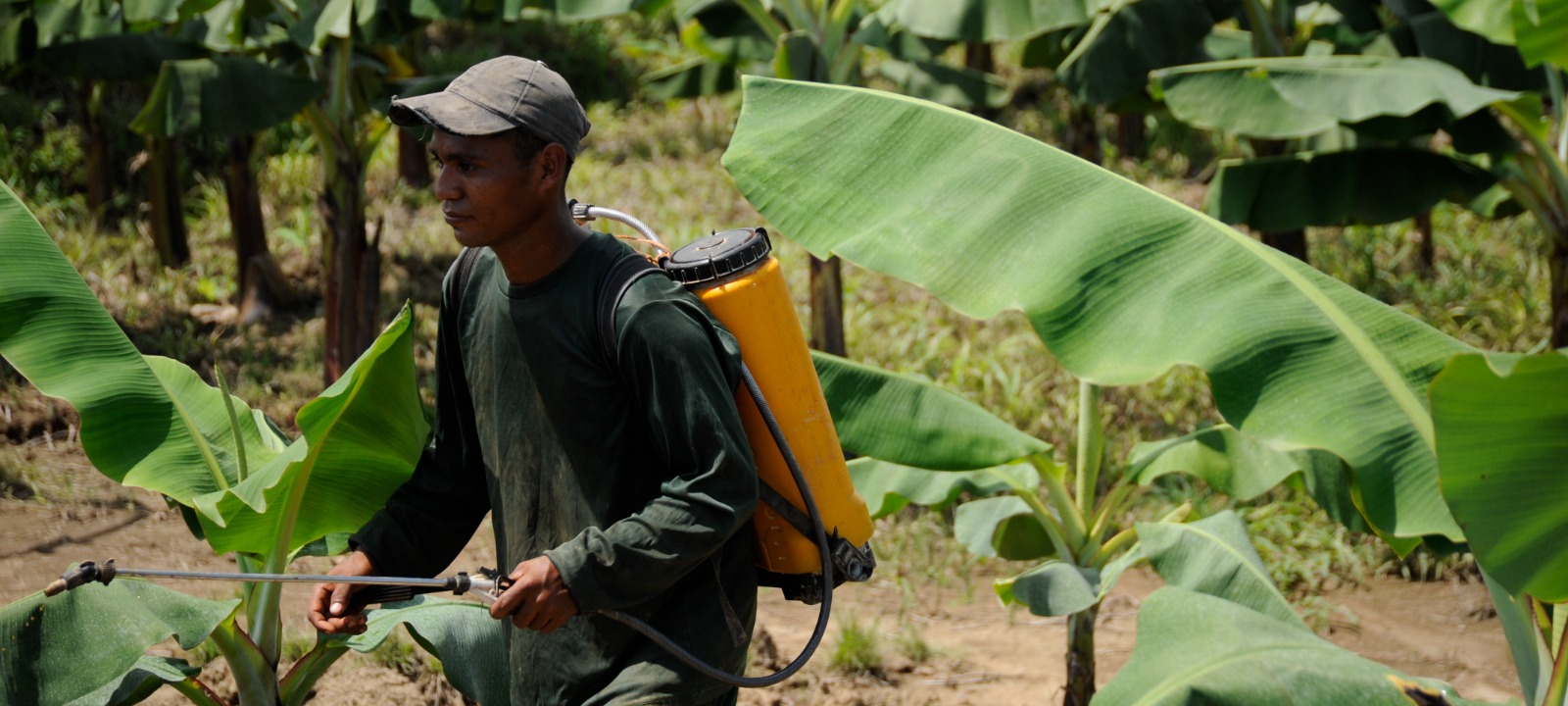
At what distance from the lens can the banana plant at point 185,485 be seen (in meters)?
2.75

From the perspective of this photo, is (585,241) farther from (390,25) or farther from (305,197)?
(305,197)

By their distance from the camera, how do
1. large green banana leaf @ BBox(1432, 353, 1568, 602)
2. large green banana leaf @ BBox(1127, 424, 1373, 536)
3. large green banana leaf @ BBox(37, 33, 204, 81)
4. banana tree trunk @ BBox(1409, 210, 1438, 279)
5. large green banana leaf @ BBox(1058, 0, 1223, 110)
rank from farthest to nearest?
banana tree trunk @ BBox(1409, 210, 1438, 279)
large green banana leaf @ BBox(37, 33, 204, 81)
large green banana leaf @ BBox(1058, 0, 1223, 110)
large green banana leaf @ BBox(1127, 424, 1373, 536)
large green banana leaf @ BBox(1432, 353, 1568, 602)

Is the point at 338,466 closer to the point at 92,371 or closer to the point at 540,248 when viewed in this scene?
the point at 92,371

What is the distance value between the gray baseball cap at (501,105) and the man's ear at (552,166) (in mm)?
13

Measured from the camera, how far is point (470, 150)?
81.7 inches

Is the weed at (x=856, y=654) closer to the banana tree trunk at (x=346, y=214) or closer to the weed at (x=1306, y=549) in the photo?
the weed at (x=1306, y=549)

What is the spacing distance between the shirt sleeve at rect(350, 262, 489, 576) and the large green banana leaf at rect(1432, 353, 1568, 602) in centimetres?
163

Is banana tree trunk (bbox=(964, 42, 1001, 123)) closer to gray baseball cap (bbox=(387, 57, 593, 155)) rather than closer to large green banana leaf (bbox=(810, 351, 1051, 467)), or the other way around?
large green banana leaf (bbox=(810, 351, 1051, 467))

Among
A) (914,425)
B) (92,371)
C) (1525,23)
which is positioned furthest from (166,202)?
(1525,23)

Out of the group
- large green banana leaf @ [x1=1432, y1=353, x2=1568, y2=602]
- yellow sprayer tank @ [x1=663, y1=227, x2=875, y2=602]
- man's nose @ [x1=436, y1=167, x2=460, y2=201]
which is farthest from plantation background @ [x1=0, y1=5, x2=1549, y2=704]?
large green banana leaf @ [x1=1432, y1=353, x2=1568, y2=602]

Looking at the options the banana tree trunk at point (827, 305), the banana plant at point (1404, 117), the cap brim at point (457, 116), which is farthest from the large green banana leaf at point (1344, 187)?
the cap brim at point (457, 116)

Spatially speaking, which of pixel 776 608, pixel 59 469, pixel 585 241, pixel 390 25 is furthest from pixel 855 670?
pixel 390 25

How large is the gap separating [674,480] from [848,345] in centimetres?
563

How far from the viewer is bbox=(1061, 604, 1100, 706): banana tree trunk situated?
421 centimetres
